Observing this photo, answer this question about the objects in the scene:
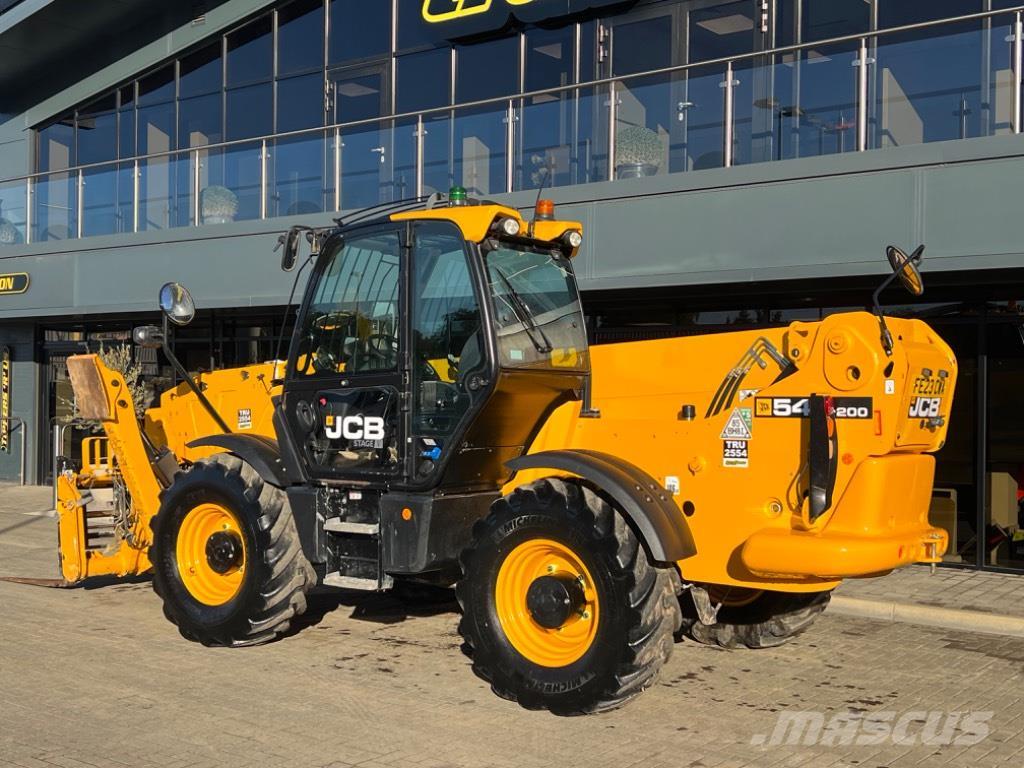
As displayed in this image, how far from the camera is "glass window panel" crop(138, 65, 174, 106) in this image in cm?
2005

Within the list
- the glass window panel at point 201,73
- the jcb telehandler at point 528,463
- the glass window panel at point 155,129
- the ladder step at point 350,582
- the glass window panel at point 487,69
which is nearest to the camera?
the jcb telehandler at point 528,463

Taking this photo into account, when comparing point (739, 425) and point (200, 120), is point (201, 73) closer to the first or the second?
point (200, 120)

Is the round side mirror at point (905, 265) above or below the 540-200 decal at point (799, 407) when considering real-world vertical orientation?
above

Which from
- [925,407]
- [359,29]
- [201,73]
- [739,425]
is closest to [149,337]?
[739,425]

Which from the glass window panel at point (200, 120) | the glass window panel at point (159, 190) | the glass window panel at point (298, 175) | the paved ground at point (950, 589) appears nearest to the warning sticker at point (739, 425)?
the paved ground at point (950, 589)

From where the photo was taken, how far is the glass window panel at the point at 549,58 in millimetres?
15477

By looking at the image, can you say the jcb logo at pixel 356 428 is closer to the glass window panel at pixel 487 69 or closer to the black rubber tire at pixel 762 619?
the black rubber tire at pixel 762 619

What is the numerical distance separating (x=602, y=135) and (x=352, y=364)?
5.97 m

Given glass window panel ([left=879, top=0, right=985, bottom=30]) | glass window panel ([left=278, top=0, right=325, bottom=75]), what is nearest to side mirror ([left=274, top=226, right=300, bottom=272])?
glass window panel ([left=879, top=0, right=985, bottom=30])

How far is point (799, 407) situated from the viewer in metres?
5.83

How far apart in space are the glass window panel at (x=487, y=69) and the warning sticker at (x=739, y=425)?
10.7m

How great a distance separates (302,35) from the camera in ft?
60.4

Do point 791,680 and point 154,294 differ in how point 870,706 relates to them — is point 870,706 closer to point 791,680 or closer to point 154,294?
point 791,680

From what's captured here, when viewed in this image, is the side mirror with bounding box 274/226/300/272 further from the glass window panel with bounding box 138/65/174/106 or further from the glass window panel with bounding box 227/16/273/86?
the glass window panel with bounding box 138/65/174/106
